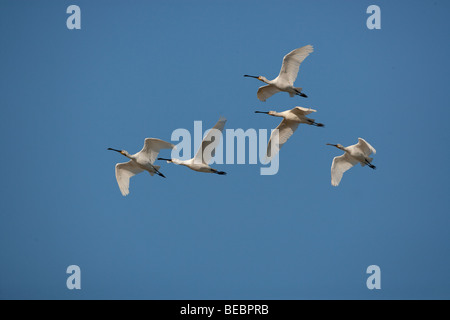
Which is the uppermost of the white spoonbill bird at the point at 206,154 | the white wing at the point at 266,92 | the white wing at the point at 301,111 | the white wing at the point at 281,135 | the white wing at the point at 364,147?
the white wing at the point at 266,92

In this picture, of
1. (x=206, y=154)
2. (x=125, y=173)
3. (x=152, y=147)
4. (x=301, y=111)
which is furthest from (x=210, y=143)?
(x=125, y=173)

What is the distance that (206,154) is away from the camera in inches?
973

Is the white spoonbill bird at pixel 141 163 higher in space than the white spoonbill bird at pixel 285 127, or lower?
lower

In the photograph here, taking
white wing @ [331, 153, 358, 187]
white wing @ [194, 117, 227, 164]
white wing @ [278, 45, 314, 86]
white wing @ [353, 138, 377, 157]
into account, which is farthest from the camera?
white wing @ [331, 153, 358, 187]

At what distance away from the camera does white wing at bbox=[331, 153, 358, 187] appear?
28.3 m

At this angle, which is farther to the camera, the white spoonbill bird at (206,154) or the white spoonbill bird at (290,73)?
the white spoonbill bird at (290,73)

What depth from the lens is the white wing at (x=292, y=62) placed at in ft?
86.5

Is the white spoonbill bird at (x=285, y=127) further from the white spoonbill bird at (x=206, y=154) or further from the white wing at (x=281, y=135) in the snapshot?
the white spoonbill bird at (x=206, y=154)

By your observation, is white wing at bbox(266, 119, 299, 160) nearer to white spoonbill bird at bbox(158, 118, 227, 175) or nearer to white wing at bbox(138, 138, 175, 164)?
white spoonbill bird at bbox(158, 118, 227, 175)

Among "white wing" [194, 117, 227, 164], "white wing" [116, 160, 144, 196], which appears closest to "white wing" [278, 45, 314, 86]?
"white wing" [194, 117, 227, 164]

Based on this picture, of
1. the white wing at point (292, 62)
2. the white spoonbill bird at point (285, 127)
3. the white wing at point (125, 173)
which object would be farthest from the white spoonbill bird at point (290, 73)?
the white wing at point (125, 173)

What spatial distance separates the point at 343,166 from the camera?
28.5 meters

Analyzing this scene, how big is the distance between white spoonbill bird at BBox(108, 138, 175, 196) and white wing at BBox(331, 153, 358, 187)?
637 cm

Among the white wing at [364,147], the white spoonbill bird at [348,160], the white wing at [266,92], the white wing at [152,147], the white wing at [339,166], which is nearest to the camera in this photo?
the white wing at [152,147]
